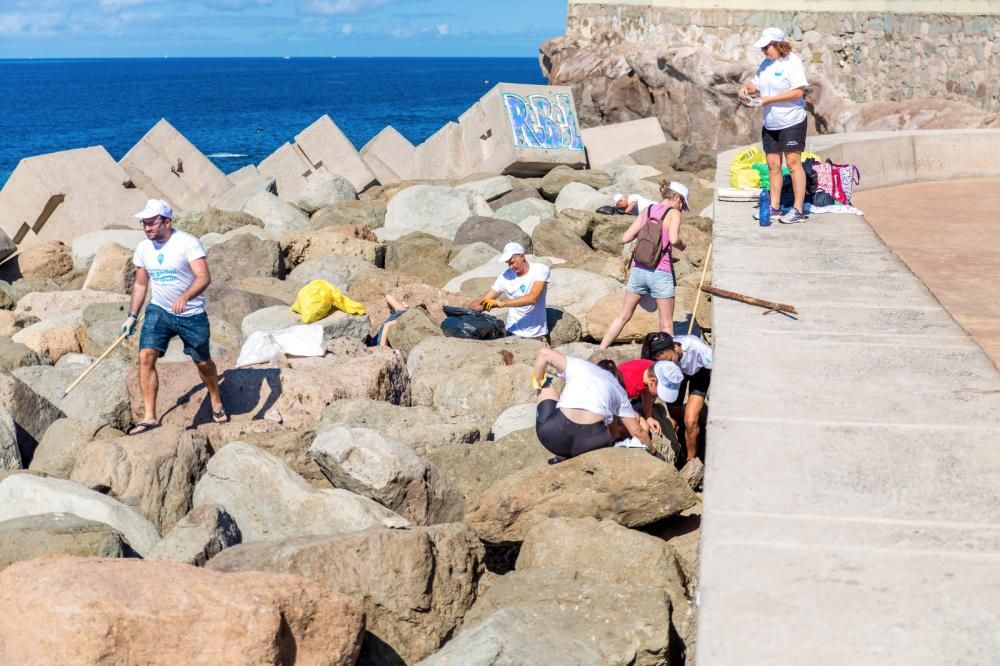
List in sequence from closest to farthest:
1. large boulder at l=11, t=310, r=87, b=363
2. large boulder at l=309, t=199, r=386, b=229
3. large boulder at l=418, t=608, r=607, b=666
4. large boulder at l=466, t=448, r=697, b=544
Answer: large boulder at l=418, t=608, r=607, b=666 → large boulder at l=466, t=448, r=697, b=544 → large boulder at l=11, t=310, r=87, b=363 → large boulder at l=309, t=199, r=386, b=229

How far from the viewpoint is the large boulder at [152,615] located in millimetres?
4164

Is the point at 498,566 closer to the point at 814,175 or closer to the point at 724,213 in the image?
the point at 724,213

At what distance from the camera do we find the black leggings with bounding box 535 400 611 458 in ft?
21.9

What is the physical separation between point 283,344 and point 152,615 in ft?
16.7

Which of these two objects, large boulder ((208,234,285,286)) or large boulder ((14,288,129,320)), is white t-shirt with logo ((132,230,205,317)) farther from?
large boulder ((208,234,285,286))

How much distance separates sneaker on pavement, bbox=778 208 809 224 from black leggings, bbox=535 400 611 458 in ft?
9.41

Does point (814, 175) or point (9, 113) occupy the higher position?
point (814, 175)

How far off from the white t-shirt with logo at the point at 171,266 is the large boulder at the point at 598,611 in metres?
3.57

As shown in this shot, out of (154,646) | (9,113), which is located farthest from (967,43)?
(9,113)

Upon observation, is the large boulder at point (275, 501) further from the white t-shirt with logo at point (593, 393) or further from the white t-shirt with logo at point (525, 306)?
the white t-shirt with logo at point (525, 306)

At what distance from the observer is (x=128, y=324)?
8.12 metres

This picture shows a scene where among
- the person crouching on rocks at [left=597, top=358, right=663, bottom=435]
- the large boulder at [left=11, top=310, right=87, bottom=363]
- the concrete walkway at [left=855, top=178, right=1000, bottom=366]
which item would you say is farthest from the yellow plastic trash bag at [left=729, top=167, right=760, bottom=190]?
the large boulder at [left=11, top=310, right=87, bottom=363]

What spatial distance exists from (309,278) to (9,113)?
80560 mm

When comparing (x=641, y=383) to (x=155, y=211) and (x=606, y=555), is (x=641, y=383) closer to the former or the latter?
(x=606, y=555)
